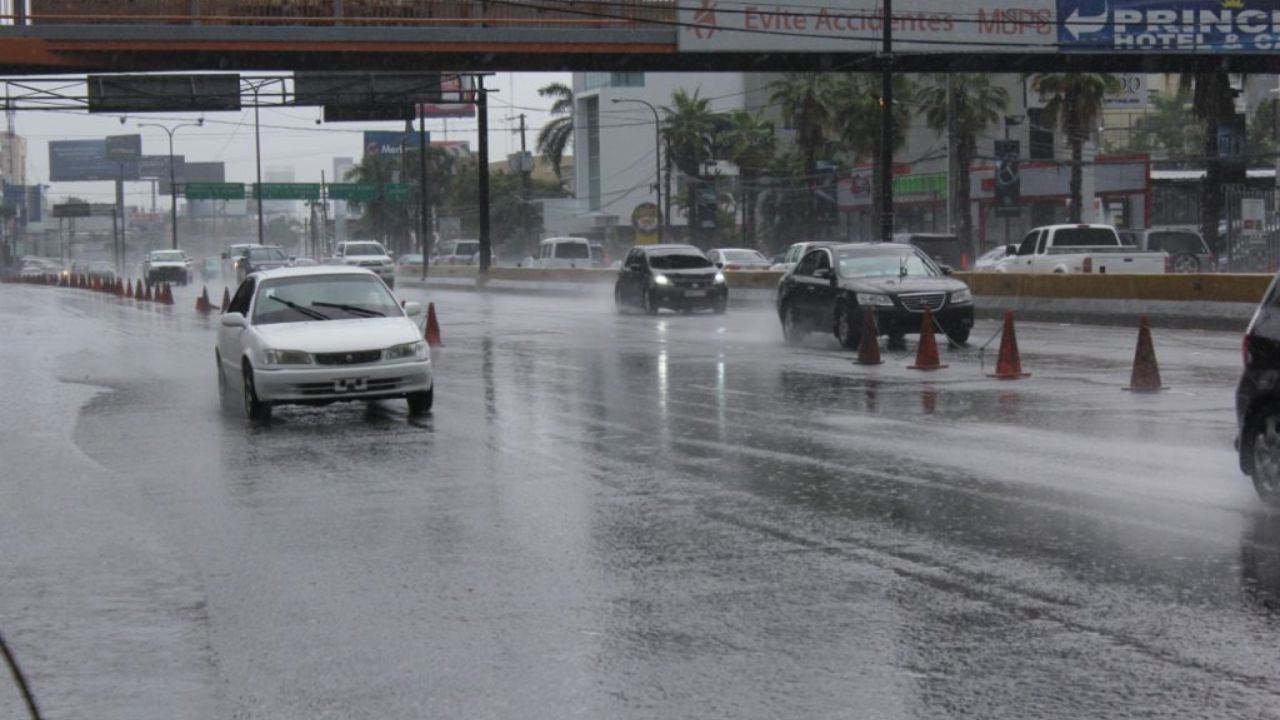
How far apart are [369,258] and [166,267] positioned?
17106 millimetres

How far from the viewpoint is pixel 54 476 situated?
12.5 m

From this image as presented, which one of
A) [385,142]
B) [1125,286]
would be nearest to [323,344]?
[1125,286]

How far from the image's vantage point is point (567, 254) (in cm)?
6531

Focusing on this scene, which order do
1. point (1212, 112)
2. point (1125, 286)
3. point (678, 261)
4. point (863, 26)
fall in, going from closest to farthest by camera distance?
point (1125, 286) → point (678, 261) → point (863, 26) → point (1212, 112)

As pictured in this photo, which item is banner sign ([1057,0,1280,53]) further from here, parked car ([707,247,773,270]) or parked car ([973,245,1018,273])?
parked car ([707,247,773,270])

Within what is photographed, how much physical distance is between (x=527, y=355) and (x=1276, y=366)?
16.2 meters

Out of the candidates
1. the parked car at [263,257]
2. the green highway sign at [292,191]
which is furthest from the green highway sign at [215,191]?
the parked car at [263,257]

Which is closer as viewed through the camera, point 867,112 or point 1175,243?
point 1175,243

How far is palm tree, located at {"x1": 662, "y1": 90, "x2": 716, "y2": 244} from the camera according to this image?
92375 mm

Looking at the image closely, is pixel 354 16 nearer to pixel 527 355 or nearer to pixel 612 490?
pixel 527 355

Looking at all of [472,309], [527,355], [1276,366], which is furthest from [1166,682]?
[472,309]

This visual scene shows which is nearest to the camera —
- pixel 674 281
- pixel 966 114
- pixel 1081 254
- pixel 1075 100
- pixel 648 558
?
pixel 648 558

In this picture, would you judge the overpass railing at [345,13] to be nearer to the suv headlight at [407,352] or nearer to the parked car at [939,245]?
the parked car at [939,245]

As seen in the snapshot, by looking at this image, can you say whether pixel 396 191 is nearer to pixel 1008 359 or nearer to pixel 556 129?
pixel 556 129
